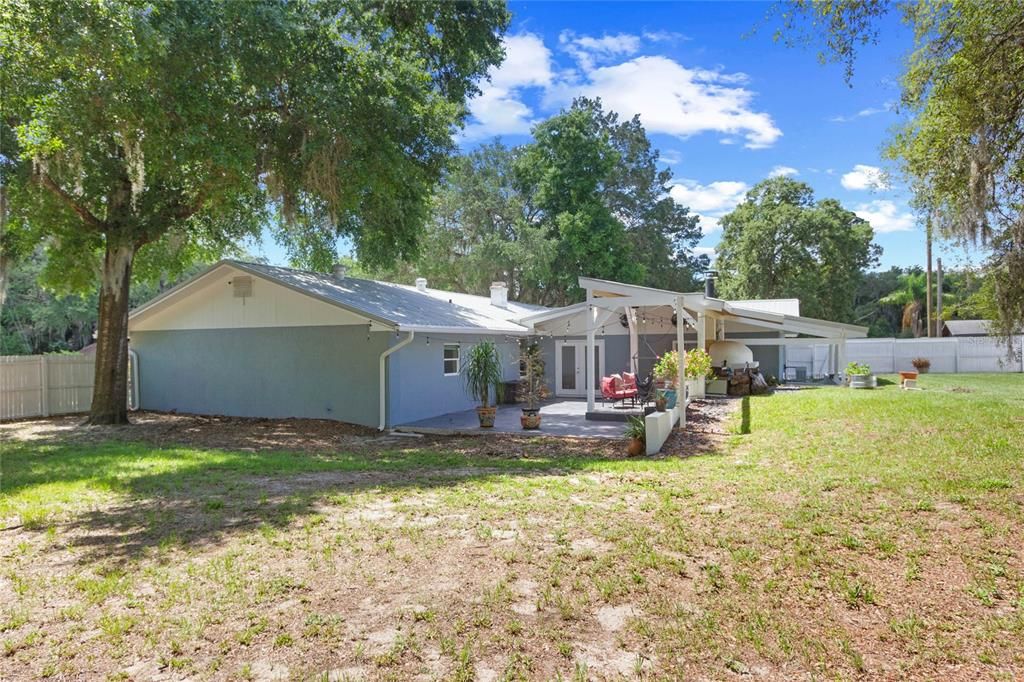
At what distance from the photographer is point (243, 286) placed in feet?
48.9

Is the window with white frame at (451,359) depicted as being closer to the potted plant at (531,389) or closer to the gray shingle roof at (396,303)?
the gray shingle roof at (396,303)

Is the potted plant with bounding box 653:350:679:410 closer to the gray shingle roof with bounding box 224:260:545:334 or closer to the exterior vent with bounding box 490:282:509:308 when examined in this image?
the gray shingle roof with bounding box 224:260:545:334

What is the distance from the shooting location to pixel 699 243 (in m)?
36.8

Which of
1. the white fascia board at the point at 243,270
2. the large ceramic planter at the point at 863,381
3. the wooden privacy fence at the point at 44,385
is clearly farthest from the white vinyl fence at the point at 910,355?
the wooden privacy fence at the point at 44,385

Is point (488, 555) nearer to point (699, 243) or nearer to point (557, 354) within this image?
point (557, 354)

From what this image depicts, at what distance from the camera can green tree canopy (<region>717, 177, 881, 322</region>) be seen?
106 ft

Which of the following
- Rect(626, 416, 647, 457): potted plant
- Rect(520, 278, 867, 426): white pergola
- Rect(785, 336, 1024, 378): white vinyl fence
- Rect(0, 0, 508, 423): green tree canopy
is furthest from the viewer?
Rect(785, 336, 1024, 378): white vinyl fence

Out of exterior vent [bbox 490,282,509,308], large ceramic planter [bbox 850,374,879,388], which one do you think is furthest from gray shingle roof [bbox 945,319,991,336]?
exterior vent [bbox 490,282,509,308]

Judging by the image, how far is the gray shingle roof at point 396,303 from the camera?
43.7 ft

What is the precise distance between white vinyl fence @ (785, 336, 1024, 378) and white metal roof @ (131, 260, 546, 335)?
15563mm

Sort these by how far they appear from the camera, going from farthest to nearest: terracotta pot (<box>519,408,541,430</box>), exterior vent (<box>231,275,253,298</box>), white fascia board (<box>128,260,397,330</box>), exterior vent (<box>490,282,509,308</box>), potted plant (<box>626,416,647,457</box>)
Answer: exterior vent (<box>490,282,509,308</box>) → exterior vent (<box>231,275,253,298</box>) → white fascia board (<box>128,260,397,330</box>) → terracotta pot (<box>519,408,541,430</box>) → potted plant (<box>626,416,647,457</box>)

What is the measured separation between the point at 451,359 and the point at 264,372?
4.61 meters

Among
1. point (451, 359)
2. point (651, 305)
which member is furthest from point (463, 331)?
point (651, 305)

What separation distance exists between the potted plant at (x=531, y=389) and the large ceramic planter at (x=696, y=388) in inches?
166
